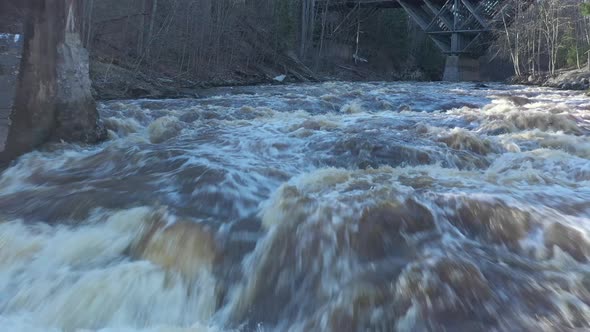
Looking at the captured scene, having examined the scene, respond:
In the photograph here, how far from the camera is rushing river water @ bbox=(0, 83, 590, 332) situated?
358 cm

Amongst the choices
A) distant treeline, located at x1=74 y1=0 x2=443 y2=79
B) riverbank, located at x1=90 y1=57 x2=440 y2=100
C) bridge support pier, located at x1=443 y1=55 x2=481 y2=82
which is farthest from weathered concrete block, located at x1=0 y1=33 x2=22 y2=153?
bridge support pier, located at x1=443 y1=55 x2=481 y2=82

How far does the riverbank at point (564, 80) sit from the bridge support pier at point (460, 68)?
11.1m

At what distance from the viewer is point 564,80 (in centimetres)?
2486

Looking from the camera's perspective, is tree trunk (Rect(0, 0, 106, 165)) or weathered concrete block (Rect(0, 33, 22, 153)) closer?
tree trunk (Rect(0, 0, 106, 165))

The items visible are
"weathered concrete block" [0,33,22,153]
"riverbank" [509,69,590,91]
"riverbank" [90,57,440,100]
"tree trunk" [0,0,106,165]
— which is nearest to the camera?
"tree trunk" [0,0,106,165]

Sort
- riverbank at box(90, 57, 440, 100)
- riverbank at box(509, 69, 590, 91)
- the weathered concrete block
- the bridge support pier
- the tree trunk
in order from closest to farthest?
the tree trunk
the weathered concrete block
riverbank at box(90, 57, 440, 100)
riverbank at box(509, 69, 590, 91)
the bridge support pier

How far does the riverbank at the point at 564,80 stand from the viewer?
2306cm

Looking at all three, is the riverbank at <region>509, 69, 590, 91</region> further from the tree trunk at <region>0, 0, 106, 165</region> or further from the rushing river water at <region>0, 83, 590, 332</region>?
the tree trunk at <region>0, 0, 106, 165</region>

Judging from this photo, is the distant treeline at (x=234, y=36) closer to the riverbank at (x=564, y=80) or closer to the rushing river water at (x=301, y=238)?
the rushing river water at (x=301, y=238)

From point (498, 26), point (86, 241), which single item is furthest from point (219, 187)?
point (498, 26)

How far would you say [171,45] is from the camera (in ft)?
78.6

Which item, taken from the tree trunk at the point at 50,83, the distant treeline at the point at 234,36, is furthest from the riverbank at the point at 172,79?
the tree trunk at the point at 50,83

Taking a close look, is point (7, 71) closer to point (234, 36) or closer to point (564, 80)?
point (234, 36)

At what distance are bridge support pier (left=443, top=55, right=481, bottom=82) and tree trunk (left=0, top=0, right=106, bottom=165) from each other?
123ft
